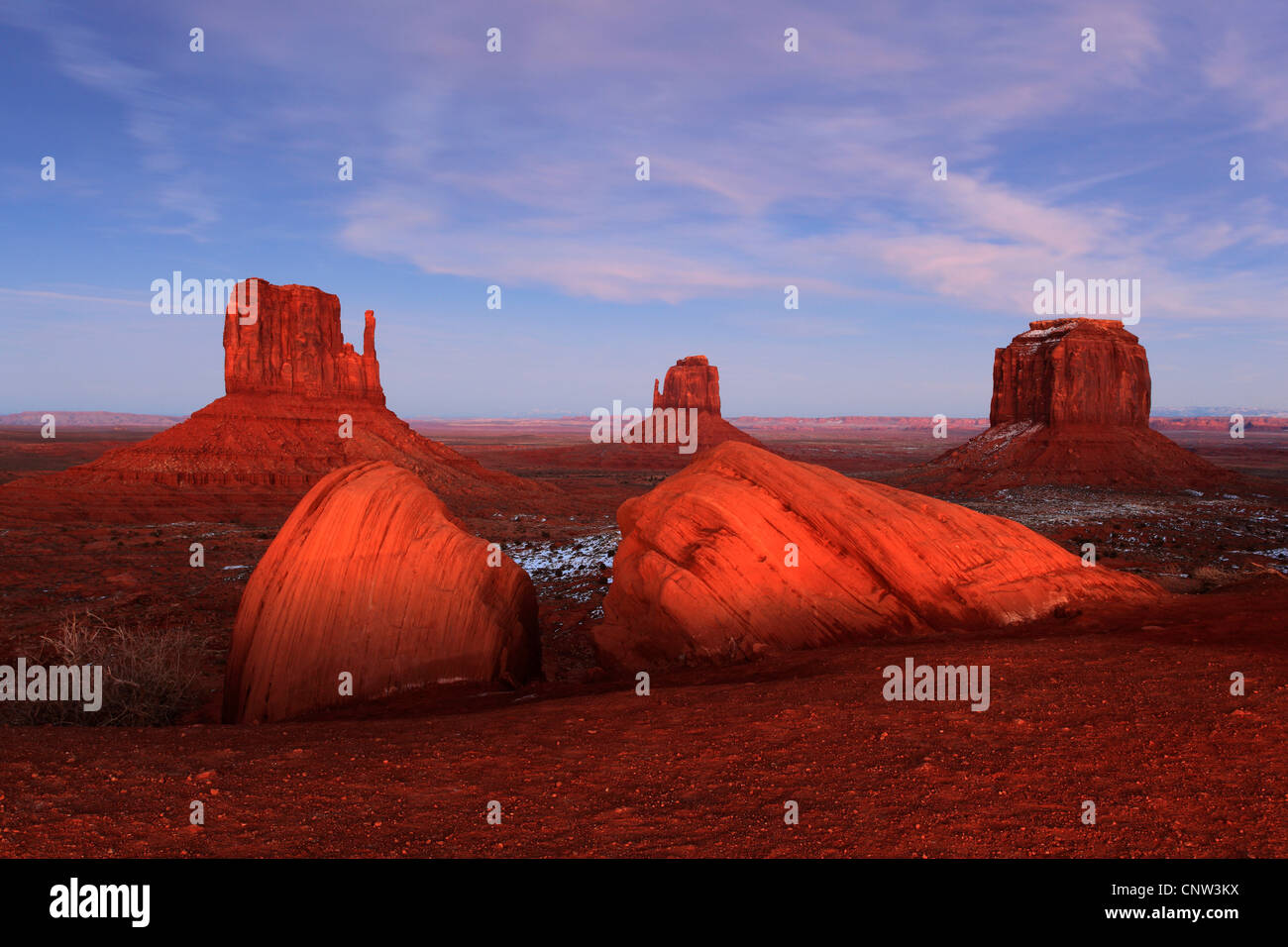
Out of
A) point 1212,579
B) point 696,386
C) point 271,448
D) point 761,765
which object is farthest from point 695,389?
point 761,765

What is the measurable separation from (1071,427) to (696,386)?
265 feet

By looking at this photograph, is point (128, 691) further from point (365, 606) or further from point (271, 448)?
point (271, 448)

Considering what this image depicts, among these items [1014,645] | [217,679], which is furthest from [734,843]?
[217,679]

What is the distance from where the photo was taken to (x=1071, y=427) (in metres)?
64.7

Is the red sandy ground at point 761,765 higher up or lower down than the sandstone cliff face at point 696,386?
lower down

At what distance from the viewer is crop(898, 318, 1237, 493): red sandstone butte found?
190ft

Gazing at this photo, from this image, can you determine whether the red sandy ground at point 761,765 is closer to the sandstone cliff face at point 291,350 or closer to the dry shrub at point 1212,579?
the dry shrub at point 1212,579

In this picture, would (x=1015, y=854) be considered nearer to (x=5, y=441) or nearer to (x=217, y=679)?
(x=217, y=679)

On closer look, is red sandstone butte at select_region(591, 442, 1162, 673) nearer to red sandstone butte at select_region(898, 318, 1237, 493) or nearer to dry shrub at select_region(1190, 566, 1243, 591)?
dry shrub at select_region(1190, 566, 1243, 591)

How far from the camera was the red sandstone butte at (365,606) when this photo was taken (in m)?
8.96

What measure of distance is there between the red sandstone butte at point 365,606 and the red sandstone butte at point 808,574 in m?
1.88

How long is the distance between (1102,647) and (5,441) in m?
165

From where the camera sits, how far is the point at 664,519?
11.2 meters

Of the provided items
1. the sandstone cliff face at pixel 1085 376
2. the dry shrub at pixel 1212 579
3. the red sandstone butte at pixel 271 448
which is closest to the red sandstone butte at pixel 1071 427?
the sandstone cliff face at pixel 1085 376
